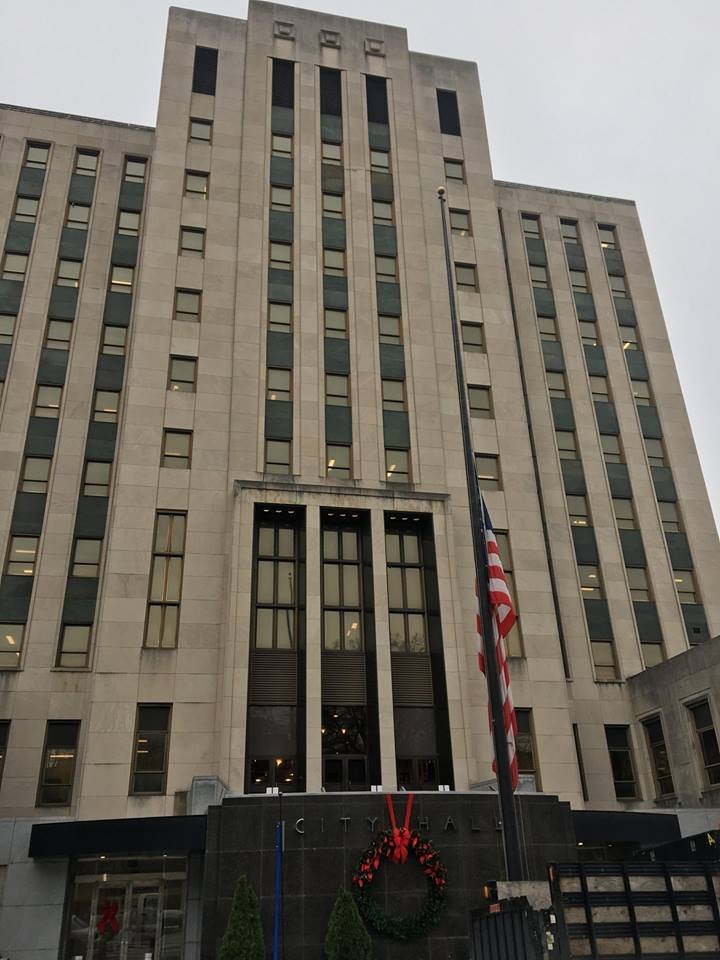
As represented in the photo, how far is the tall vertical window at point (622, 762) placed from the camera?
35312 millimetres

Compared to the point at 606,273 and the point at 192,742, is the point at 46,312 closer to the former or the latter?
the point at 192,742

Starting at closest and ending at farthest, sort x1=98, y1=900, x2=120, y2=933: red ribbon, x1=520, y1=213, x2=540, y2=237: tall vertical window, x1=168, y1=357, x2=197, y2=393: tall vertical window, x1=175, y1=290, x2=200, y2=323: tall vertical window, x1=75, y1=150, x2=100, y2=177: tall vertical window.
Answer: x1=98, y1=900, x2=120, y2=933: red ribbon
x1=168, y1=357, x2=197, y2=393: tall vertical window
x1=175, y1=290, x2=200, y2=323: tall vertical window
x1=75, y1=150, x2=100, y2=177: tall vertical window
x1=520, y1=213, x2=540, y2=237: tall vertical window

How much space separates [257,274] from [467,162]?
16305 mm

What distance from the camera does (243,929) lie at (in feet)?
74.0

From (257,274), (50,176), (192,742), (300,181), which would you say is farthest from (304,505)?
(50,176)

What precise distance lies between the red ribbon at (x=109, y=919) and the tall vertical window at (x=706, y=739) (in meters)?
23.4

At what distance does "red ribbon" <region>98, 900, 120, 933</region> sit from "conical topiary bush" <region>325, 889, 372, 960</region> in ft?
27.8

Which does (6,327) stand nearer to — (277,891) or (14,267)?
(14,267)

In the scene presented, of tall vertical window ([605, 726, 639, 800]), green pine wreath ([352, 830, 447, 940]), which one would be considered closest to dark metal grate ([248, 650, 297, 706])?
green pine wreath ([352, 830, 447, 940])

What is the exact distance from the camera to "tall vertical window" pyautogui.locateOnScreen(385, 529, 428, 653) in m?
33.3

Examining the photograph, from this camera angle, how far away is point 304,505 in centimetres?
3400

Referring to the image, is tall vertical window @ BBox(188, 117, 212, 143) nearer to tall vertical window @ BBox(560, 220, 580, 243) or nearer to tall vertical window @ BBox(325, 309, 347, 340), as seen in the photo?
tall vertical window @ BBox(325, 309, 347, 340)

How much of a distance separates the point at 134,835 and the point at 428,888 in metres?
9.70

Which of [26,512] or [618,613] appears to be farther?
[618,613]
